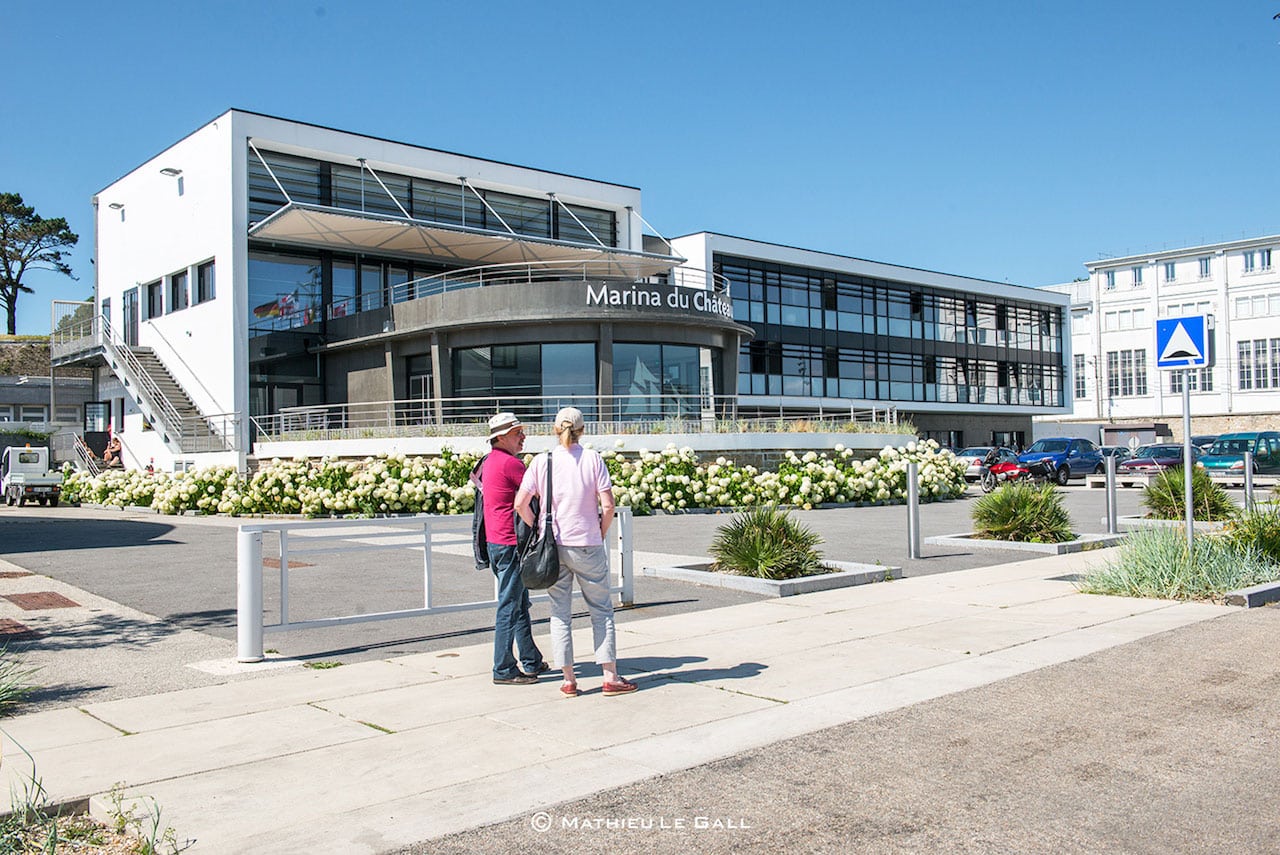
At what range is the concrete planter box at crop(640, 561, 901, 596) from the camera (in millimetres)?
11477

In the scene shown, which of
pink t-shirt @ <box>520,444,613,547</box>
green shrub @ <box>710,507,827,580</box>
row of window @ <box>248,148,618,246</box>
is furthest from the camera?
row of window @ <box>248,148,618,246</box>

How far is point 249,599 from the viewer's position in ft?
27.1

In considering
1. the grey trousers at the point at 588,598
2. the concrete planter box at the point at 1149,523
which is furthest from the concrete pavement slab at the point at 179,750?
the concrete planter box at the point at 1149,523

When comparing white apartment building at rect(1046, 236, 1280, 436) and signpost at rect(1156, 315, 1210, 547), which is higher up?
white apartment building at rect(1046, 236, 1280, 436)

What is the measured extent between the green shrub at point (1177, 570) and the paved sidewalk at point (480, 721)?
34.0 inches

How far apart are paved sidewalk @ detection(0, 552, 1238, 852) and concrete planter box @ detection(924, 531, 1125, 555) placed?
17.0 ft

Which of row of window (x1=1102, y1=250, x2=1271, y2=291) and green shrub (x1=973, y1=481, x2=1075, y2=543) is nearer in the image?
green shrub (x1=973, y1=481, x2=1075, y2=543)

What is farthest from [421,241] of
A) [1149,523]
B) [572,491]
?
[572,491]

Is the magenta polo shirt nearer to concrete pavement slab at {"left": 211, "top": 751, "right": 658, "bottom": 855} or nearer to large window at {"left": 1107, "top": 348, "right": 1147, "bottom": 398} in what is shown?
→ concrete pavement slab at {"left": 211, "top": 751, "right": 658, "bottom": 855}

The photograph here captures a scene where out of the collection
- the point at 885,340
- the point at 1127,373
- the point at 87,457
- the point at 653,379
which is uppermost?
the point at 1127,373

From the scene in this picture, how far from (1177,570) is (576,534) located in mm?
7169

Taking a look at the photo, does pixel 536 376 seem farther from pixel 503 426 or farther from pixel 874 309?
pixel 874 309

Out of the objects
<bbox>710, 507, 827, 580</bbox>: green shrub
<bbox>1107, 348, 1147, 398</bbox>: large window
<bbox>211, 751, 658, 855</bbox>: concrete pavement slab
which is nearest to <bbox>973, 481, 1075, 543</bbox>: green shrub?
<bbox>710, 507, 827, 580</bbox>: green shrub

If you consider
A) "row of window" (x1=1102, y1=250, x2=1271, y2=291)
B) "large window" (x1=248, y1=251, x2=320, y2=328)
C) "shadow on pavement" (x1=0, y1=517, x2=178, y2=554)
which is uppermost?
"row of window" (x1=1102, y1=250, x2=1271, y2=291)
